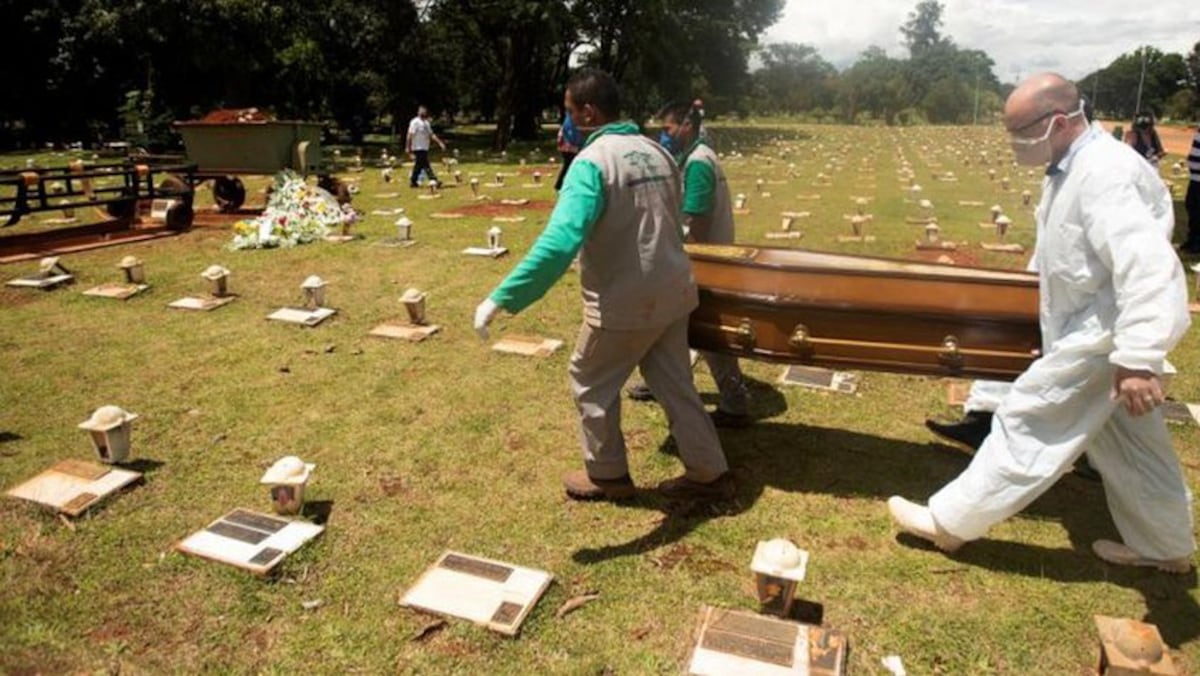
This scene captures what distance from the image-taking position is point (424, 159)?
16.0 metres

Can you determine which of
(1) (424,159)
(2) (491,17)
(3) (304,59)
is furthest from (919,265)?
(3) (304,59)

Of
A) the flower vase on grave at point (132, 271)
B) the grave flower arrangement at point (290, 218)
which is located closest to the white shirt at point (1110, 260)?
the flower vase on grave at point (132, 271)

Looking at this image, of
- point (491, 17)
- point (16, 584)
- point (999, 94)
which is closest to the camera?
point (16, 584)

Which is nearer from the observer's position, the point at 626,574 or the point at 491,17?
Answer: the point at 626,574

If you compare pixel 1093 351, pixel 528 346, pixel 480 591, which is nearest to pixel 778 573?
pixel 480 591

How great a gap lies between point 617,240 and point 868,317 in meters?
1.24

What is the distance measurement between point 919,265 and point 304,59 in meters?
26.1

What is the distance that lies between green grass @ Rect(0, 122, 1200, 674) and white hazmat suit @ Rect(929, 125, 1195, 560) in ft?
1.13

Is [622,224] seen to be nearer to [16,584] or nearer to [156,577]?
[156,577]

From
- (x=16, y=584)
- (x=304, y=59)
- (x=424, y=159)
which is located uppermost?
(x=304, y=59)

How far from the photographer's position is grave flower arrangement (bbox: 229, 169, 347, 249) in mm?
9500

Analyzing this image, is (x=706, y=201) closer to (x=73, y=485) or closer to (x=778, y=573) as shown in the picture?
(x=778, y=573)

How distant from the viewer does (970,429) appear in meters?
4.30

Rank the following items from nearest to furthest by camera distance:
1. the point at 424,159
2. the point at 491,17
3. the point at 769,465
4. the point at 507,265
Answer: the point at 769,465 → the point at 507,265 → the point at 424,159 → the point at 491,17
